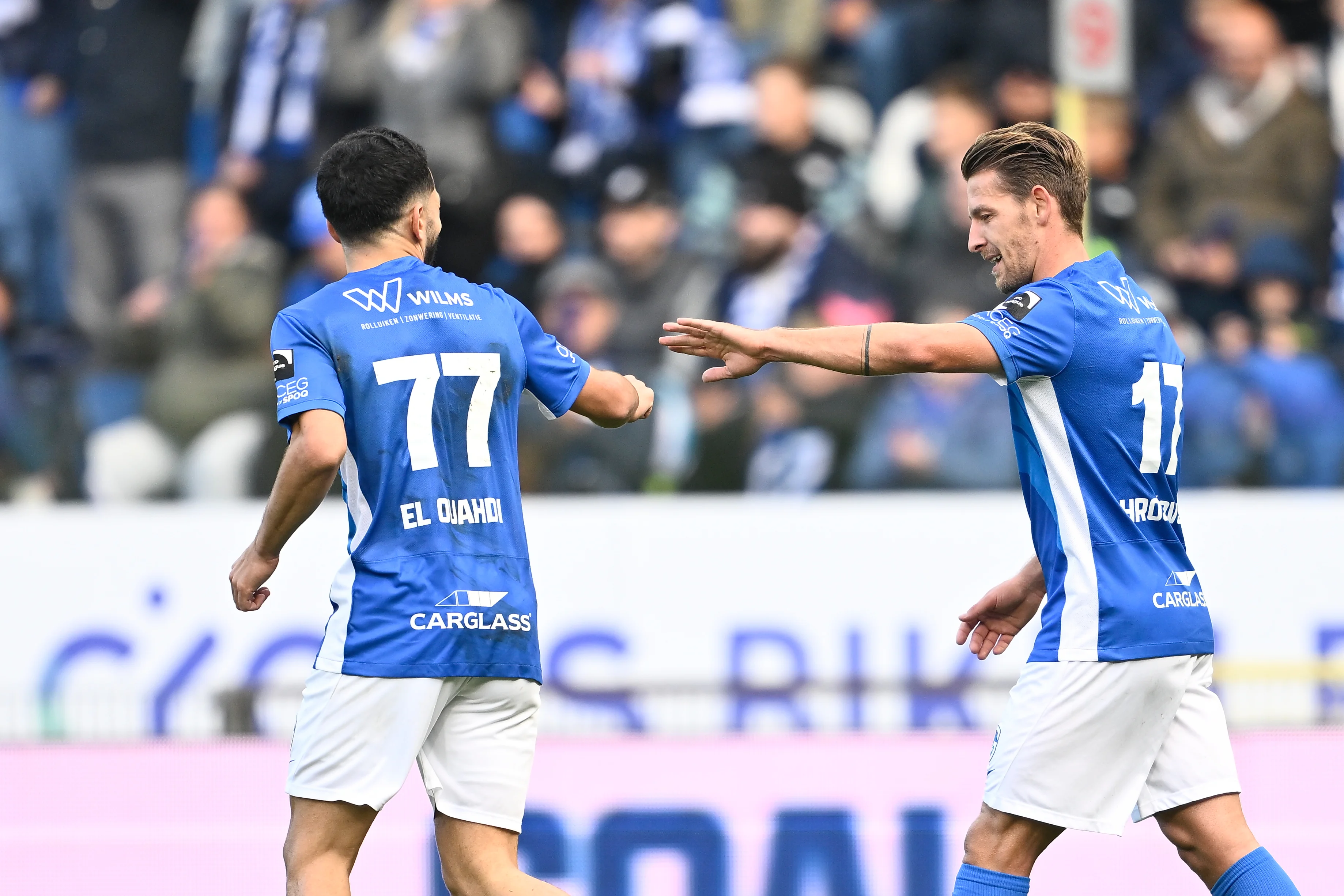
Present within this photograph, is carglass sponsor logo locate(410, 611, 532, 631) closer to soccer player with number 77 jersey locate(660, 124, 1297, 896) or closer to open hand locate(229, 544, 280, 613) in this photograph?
open hand locate(229, 544, 280, 613)

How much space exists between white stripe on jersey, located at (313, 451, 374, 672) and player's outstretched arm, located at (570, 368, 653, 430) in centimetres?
58

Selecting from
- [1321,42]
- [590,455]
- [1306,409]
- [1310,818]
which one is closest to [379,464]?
[1310,818]

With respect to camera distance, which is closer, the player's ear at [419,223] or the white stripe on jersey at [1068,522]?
the white stripe on jersey at [1068,522]

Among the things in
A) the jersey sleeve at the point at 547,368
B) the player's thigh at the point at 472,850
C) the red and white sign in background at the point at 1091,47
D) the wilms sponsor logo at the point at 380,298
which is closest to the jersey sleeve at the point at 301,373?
the wilms sponsor logo at the point at 380,298

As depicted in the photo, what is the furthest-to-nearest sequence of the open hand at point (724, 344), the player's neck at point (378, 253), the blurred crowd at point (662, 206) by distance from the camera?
the blurred crowd at point (662, 206) → the player's neck at point (378, 253) → the open hand at point (724, 344)

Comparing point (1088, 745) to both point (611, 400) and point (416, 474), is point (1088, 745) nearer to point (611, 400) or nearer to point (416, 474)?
point (611, 400)

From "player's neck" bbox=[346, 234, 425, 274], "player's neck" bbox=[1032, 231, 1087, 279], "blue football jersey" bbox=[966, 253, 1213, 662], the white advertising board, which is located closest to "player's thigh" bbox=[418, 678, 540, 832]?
"player's neck" bbox=[346, 234, 425, 274]

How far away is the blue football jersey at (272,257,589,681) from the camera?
4.00 meters

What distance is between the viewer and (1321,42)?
10.1 m

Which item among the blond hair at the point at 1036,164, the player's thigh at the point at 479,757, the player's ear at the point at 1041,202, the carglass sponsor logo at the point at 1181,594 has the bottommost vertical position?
the player's thigh at the point at 479,757

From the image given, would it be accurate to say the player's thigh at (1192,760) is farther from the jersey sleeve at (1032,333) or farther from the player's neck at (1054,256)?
the player's neck at (1054,256)

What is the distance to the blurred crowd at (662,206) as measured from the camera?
27.3 feet

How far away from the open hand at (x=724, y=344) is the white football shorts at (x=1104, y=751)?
1.03 metres

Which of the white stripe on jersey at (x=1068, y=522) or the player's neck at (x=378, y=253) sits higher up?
the player's neck at (x=378, y=253)
